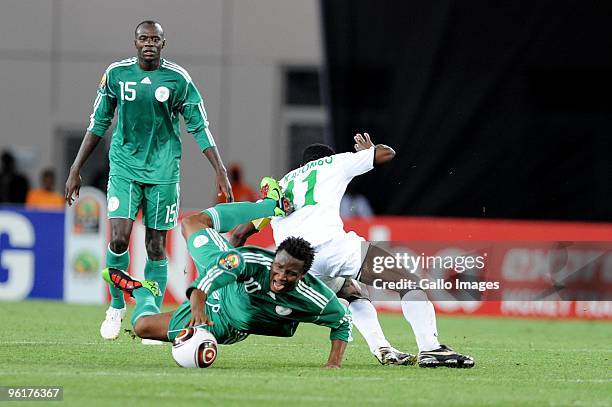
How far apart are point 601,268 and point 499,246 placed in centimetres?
122

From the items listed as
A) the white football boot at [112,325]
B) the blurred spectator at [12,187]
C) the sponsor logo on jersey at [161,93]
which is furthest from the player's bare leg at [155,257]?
the blurred spectator at [12,187]

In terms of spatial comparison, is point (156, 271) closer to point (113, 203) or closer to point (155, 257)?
point (155, 257)

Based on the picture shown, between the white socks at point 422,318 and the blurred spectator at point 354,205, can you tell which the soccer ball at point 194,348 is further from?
the blurred spectator at point 354,205

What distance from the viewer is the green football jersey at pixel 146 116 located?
10383 millimetres

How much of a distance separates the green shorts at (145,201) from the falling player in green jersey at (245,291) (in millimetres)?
1353

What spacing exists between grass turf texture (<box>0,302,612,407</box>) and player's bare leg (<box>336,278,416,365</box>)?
0.46ft

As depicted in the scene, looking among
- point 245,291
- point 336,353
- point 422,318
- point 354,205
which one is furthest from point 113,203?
point 354,205

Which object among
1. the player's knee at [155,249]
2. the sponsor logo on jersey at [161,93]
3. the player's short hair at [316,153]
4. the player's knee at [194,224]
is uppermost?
the sponsor logo on jersey at [161,93]

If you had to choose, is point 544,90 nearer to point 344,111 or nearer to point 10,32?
point 344,111

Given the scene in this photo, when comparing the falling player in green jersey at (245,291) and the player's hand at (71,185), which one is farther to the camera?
the player's hand at (71,185)

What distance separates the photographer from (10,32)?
22.0 meters

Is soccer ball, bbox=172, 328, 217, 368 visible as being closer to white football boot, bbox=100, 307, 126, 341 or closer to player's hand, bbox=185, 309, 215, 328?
player's hand, bbox=185, 309, 215, 328

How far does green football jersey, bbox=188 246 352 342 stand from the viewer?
845 cm

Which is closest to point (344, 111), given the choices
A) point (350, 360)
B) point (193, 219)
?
point (350, 360)
